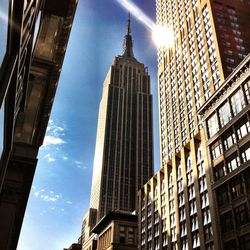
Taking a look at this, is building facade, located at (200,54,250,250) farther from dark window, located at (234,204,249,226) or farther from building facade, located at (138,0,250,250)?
building facade, located at (138,0,250,250)

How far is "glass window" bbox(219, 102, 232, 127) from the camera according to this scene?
55.8 m

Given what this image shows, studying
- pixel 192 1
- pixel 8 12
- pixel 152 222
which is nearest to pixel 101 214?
pixel 152 222

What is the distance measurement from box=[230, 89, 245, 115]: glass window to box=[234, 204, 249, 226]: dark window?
1497 cm

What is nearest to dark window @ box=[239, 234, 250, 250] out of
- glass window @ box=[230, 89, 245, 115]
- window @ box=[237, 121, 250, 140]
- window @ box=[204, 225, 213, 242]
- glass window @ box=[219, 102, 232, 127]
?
window @ box=[204, 225, 213, 242]

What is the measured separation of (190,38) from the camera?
104 meters

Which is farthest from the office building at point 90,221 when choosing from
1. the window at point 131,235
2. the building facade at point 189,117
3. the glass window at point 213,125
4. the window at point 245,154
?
the window at point 245,154

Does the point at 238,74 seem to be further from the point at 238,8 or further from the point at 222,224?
the point at 238,8

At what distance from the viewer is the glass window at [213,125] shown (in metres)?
59.2

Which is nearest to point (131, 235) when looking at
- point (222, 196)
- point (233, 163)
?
point (222, 196)

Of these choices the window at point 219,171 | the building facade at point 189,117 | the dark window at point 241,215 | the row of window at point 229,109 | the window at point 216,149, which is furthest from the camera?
the building facade at point 189,117

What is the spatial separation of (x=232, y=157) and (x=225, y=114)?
→ 839 centimetres

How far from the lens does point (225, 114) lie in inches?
2238

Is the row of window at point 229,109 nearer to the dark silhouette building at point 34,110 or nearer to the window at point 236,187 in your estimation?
the window at point 236,187

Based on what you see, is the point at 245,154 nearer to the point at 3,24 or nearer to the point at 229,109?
the point at 229,109
